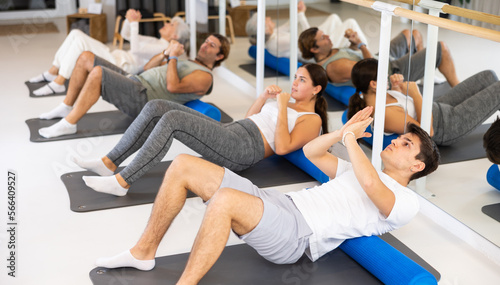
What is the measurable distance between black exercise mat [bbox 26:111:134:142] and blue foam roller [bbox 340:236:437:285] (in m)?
2.20

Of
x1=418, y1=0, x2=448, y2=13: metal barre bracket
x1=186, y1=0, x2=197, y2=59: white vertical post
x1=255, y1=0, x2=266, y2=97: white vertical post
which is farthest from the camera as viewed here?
x1=186, y1=0, x2=197, y2=59: white vertical post

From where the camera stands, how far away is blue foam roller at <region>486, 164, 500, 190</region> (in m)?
2.59

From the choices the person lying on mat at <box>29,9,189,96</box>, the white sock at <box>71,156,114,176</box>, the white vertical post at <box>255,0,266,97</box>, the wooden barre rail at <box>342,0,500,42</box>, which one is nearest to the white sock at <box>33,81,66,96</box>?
the person lying on mat at <box>29,9,189,96</box>

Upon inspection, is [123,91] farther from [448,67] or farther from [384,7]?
[448,67]

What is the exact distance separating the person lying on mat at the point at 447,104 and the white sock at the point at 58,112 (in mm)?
2157

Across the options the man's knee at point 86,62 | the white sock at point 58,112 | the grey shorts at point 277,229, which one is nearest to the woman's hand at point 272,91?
the grey shorts at point 277,229

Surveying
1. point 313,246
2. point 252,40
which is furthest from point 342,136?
point 252,40

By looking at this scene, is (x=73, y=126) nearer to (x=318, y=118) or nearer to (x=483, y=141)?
(x=318, y=118)

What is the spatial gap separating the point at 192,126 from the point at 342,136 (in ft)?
2.97

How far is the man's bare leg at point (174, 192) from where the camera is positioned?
2.36 metres

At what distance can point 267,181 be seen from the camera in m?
3.33

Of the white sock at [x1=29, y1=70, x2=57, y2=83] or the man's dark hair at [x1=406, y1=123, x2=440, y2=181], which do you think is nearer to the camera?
the man's dark hair at [x1=406, y1=123, x2=440, y2=181]

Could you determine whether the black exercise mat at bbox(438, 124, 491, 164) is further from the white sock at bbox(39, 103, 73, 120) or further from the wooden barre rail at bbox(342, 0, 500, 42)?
the white sock at bbox(39, 103, 73, 120)

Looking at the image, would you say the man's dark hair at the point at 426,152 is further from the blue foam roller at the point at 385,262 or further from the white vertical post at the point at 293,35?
the white vertical post at the point at 293,35
